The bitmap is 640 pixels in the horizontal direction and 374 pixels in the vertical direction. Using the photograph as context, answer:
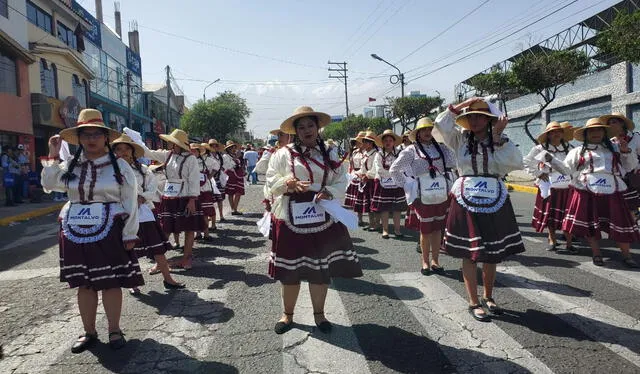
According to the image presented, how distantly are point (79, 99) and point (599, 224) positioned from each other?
26.9 metres

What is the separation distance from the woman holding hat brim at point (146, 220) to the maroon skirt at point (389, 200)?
13.3ft

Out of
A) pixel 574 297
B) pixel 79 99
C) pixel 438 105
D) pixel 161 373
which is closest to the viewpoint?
pixel 161 373

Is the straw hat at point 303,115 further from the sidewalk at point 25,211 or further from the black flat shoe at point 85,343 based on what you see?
the sidewalk at point 25,211

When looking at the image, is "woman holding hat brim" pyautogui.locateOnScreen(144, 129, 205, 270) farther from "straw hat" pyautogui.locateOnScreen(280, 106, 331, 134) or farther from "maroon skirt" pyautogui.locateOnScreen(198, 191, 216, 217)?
"straw hat" pyautogui.locateOnScreen(280, 106, 331, 134)

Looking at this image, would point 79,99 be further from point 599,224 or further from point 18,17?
point 599,224

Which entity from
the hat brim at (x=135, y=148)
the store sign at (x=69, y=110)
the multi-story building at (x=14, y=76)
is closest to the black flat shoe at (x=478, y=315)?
the hat brim at (x=135, y=148)

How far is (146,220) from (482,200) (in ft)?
12.4

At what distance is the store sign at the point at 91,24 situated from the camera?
91.6 feet

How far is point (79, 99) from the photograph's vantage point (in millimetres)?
25953

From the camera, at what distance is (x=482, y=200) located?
4160mm

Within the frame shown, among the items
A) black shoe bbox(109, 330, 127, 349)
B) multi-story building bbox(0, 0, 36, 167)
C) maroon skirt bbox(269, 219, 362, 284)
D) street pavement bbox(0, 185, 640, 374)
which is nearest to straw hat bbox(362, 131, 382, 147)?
street pavement bbox(0, 185, 640, 374)

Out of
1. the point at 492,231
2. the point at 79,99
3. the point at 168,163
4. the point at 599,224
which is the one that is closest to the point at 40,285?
the point at 168,163

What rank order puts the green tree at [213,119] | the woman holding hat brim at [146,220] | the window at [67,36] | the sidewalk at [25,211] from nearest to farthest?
1. the woman holding hat brim at [146,220]
2. the sidewalk at [25,211]
3. the window at [67,36]
4. the green tree at [213,119]

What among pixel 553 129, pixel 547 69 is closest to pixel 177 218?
pixel 553 129
